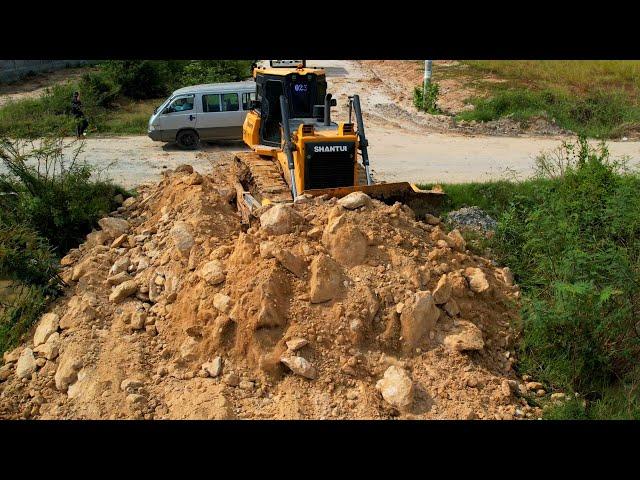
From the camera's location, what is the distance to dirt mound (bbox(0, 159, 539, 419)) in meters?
7.15

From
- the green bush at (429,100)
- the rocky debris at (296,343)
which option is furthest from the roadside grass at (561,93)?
Answer: the rocky debris at (296,343)

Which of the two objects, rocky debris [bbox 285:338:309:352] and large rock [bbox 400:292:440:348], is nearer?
rocky debris [bbox 285:338:309:352]

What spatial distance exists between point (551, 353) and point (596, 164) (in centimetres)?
458

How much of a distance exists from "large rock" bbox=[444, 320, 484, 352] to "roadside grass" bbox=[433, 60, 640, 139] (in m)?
11.9

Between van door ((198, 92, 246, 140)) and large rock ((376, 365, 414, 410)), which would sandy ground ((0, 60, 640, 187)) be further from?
large rock ((376, 365, 414, 410))

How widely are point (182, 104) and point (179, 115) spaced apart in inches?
11.9

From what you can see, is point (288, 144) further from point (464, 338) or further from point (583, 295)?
point (583, 295)

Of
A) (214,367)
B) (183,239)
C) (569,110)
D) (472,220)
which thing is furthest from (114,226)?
(569,110)

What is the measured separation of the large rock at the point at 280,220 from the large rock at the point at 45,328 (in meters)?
3.05

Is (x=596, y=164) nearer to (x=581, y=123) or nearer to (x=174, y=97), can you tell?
(x=581, y=123)

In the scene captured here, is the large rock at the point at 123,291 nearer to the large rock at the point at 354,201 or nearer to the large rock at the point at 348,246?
the large rock at the point at 348,246

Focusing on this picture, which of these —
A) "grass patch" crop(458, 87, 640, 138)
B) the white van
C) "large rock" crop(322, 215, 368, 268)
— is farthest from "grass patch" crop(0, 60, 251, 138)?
"large rock" crop(322, 215, 368, 268)

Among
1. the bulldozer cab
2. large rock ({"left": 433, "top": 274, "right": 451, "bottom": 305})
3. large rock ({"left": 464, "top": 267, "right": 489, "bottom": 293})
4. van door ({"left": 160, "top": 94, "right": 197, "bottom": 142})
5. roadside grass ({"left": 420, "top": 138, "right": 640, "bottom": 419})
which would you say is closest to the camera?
roadside grass ({"left": 420, "top": 138, "right": 640, "bottom": 419})

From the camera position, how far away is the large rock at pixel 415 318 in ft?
25.2
